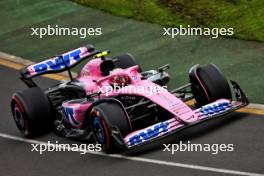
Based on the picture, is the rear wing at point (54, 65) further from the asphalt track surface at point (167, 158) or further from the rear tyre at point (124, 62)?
the asphalt track surface at point (167, 158)

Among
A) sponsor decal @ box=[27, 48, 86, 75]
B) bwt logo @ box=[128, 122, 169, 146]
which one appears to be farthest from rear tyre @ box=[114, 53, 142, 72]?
bwt logo @ box=[128, 122, 169, 146]

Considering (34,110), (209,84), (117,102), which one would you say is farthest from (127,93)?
(34,110)

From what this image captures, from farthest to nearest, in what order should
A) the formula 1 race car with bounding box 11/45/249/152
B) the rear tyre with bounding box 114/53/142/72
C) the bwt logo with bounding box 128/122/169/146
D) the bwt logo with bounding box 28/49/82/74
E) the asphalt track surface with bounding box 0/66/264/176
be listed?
1. the rear tyre with bounding box 114/53/142/72
2. the bwt logo with bounding box 28/49/82/74
3. the formula 1 race car with bounding box 11/45/249/152
4. the bwt logo with bounding box 128/122/169/146
5. the asphalt track surface with bounding box 0/66/264/176

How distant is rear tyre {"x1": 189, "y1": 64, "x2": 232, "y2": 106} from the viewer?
560 inches

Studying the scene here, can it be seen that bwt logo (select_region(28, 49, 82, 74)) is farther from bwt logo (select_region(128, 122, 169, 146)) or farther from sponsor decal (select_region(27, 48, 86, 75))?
bwt logo (select_region(128, 122, 169, 146))

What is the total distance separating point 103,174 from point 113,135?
66 centimetres

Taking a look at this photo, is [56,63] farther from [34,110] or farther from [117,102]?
[117,102]

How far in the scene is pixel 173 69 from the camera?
56.7ft

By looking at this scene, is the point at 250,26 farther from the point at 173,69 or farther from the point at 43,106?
the point at 43,106

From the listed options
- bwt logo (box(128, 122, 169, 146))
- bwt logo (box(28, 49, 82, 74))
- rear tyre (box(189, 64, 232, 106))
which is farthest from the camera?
bwt logo (box(28, 49, 82, 74))

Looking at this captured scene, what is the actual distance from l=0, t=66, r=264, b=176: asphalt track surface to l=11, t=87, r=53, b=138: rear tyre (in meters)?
0.22

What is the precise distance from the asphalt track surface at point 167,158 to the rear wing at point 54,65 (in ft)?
3.71

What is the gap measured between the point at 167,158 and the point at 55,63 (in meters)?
3.52

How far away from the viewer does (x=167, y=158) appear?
12.9 meters
